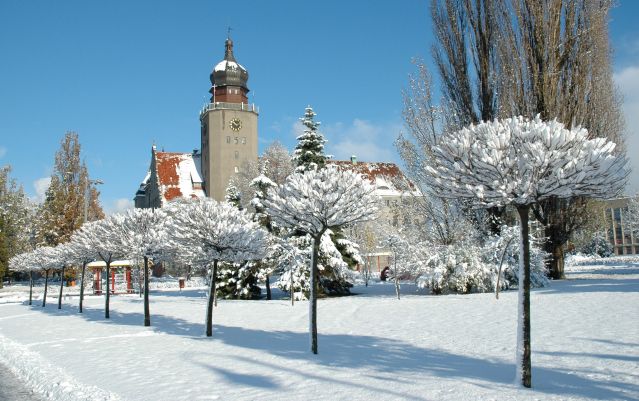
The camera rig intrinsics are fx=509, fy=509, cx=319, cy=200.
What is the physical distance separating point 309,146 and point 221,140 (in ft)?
121

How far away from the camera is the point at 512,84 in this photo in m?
25.6

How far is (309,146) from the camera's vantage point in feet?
96.4

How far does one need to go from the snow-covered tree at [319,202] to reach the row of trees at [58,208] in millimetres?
37873

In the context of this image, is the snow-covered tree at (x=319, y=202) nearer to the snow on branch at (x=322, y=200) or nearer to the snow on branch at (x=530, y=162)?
the snow on branch at (x=322, y=200)

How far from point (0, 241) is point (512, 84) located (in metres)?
48.0

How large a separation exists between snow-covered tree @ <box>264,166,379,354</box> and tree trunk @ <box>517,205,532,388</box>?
4.28m

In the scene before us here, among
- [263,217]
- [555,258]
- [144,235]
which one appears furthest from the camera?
[263,217]

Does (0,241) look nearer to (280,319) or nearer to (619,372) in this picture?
(280,319)

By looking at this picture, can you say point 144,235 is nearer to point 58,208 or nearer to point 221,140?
point 58,208

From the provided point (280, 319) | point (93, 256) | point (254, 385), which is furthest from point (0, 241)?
point (254, 385)

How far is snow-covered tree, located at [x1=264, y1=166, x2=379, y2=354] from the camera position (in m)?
11.6

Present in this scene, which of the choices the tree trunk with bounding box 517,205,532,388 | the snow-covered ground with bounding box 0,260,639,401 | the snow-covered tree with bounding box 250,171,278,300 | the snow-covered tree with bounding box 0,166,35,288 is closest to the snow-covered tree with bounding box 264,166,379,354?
the snow-covered ground with bounding box 0,260,639,401

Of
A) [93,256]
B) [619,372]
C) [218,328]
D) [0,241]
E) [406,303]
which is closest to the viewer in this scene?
[619,372]

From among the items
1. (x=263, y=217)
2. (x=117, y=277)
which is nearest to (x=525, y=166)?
(x=263, y=217)
